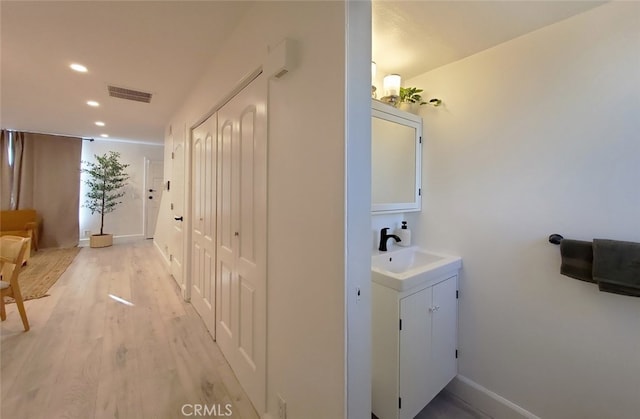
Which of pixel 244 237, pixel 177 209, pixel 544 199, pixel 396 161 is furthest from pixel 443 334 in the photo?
pixel 177 209

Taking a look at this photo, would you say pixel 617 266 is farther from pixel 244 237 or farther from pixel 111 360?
pixel 111 360

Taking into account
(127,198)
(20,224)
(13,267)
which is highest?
(127,198)

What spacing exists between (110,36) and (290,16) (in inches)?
59.7

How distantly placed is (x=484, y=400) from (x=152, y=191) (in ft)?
23.3

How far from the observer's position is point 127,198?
6.16m

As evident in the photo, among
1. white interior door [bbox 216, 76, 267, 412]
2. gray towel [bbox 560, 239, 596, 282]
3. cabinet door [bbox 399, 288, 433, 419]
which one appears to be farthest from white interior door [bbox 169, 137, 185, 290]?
gray towel [bbox 560, 239, 596, 282]

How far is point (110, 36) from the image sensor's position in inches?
73.4

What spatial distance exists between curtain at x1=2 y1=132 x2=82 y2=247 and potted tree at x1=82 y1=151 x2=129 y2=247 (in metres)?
0.22

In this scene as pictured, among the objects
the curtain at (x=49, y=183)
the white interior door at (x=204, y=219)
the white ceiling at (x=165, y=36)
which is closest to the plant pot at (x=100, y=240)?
the curtain at (x=49, y=183)

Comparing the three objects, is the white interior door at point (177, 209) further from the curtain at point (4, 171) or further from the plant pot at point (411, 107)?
the curtain at point (4, 171)

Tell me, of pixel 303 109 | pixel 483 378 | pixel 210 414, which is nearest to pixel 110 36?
pixel 303 109

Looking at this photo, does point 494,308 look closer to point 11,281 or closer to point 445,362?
point 445,362

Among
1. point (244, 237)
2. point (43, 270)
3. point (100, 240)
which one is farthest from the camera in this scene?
point (100, 240)

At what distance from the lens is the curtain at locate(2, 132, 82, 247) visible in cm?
494
